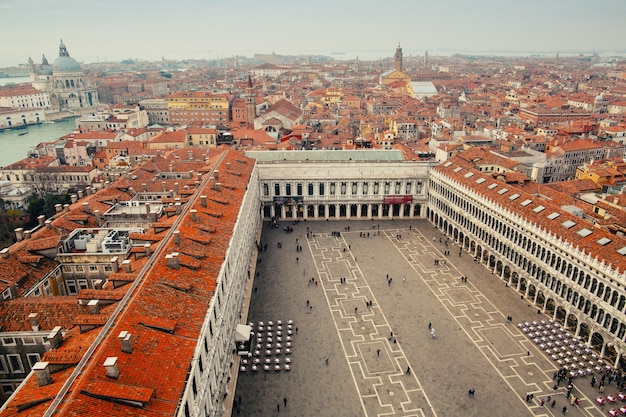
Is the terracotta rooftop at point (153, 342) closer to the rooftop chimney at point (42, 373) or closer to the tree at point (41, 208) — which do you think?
the rooftop chimney at point (42, 373)

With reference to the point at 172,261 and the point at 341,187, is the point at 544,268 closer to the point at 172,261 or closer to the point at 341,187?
the point at 341,187

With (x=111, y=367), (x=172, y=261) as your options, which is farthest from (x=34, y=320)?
(x=111, y=367)

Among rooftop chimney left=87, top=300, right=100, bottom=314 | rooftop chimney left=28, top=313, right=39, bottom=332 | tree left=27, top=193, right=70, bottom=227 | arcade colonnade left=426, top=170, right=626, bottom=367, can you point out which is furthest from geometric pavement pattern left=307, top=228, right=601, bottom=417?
tree left=27, top=193, right=70, bottom=227

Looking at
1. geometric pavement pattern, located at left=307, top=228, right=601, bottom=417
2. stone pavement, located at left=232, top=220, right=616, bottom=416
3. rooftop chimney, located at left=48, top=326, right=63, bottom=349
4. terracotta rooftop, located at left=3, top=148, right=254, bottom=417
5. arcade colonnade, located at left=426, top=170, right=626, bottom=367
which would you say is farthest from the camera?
arcade colonnade, located at left=426, top=170, right=626, bottom=367

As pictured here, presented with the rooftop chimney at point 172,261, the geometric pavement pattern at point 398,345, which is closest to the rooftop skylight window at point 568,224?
the geometric pavement pattern at point 398,345

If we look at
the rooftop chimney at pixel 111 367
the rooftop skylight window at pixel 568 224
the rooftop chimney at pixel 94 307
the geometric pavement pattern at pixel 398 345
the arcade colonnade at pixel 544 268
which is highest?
the rooftop chimney at pixel 111 367

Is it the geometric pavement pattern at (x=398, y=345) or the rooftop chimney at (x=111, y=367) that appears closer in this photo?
the rooftop chimney at (x=111, y=367)

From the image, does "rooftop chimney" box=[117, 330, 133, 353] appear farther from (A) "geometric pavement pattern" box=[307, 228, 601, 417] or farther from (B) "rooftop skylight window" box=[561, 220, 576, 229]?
(B) "rooftop skylight window" box=[561, 220, 576, 229]
